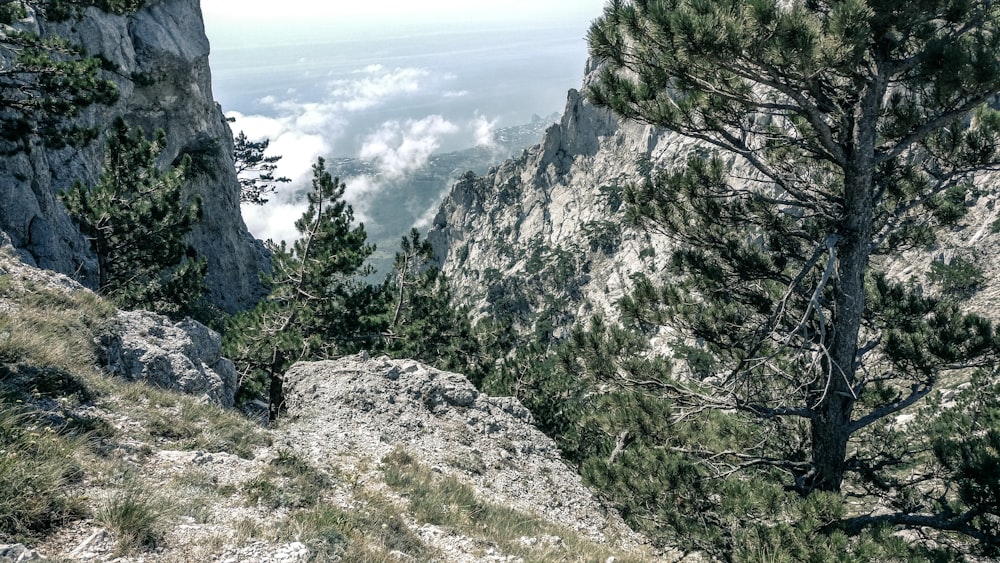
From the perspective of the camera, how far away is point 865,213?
6.95 m

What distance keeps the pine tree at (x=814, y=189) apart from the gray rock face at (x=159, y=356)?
7.97 meters

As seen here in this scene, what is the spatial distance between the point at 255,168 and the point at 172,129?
16.3 meters

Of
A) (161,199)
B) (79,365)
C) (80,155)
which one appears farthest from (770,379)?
(80,155)

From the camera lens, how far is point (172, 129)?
3791 cm

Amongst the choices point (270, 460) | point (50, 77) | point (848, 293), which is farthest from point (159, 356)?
point (848, 293)

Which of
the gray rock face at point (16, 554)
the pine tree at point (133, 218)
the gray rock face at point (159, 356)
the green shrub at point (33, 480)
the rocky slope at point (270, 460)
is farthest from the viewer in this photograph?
the pine tree at point (133, 218)

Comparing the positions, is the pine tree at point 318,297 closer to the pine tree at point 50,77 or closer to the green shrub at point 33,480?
the pine tree at point 50,77

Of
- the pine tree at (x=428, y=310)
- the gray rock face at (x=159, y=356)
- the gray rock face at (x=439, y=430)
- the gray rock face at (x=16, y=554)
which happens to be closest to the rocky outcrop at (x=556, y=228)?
the pine tree at (x=428, y=310)

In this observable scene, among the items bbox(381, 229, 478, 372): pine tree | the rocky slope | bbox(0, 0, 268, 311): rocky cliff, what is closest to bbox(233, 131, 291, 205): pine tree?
bbox(0, 0, 268, 311): rocky cliff

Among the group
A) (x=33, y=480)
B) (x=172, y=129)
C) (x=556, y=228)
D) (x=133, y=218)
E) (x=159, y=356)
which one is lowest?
(x=556, y=228)

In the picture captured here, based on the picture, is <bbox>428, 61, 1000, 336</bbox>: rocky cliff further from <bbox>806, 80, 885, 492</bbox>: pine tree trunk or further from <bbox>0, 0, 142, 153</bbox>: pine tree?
<bbox>0, 0, 142, 153</bbox>: pine tree

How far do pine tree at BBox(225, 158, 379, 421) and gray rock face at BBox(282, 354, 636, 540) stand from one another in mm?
3535

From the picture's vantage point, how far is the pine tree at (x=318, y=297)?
15938mm

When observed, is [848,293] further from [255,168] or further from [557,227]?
[557,227]
